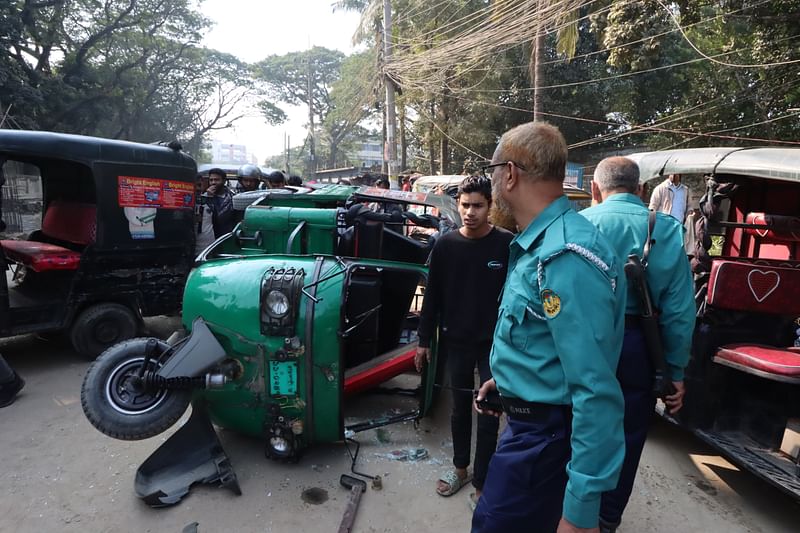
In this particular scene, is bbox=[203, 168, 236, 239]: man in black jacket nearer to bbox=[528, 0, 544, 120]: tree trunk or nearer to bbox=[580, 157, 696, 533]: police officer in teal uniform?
bbox=[580, 157, 696, 533]: police officer in teal uniform

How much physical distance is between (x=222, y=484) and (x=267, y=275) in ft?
4.26

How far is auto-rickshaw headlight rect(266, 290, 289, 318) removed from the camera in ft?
9.50

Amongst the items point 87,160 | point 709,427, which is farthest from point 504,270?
point 87,160

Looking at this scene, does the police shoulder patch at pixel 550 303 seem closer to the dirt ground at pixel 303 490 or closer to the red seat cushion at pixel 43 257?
the dirt ground at pixel 303 490

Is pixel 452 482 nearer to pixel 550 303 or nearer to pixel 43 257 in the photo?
pixel 550 303

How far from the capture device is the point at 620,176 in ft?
7.90

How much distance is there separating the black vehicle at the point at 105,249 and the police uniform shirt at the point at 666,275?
4673mm

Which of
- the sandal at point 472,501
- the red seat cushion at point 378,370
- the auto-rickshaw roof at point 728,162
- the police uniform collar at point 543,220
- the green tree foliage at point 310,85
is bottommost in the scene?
the sandal at point 472,501

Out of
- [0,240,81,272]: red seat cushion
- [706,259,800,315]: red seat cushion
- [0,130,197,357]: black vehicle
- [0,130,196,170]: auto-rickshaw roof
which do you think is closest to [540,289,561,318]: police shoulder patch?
[706,259,800,315]: red seat cushion

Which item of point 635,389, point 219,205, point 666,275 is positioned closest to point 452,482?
point 635,389

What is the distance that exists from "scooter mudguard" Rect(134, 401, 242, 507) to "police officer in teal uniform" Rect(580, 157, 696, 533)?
2.20 metres

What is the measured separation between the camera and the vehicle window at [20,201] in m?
13.0

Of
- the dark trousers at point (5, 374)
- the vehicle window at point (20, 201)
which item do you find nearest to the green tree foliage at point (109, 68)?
the vehicle window at point (20, 201)

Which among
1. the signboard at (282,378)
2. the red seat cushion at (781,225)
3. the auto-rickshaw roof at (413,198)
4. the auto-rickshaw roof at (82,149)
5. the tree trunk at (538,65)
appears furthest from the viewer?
the tree trunk at (538,65)
